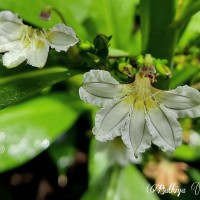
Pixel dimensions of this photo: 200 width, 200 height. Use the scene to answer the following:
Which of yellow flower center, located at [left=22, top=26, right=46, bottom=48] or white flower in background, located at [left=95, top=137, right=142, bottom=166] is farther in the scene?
white flower in background, located at [left=95, top=137, right=142, bottom=166]

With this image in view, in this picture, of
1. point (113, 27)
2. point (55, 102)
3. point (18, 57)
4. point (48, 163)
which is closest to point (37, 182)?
point (48, 163)

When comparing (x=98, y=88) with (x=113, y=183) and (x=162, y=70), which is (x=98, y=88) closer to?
(x=162, y=70)

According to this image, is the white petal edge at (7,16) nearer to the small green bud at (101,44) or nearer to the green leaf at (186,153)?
the small green bud at (101,44)

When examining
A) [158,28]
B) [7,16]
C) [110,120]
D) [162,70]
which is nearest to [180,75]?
[158,28]

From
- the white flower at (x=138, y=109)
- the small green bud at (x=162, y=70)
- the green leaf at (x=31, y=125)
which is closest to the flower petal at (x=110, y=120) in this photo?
the white flower at (x=138, y=109)

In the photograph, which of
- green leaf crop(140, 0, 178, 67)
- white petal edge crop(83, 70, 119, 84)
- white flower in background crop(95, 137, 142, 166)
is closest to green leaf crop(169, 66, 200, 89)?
green leaf crop(140, 0, 178, 67)

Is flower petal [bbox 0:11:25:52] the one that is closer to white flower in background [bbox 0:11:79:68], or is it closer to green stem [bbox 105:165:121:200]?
white flower in background [bbox 0:11:79:68]

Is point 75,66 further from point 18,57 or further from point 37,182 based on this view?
point 37,182

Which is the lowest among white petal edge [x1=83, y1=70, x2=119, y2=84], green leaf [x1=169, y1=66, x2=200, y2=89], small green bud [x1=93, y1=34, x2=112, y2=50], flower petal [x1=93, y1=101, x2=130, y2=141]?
green leaf [x1=169, y1=66, x2=200, y2=89]
